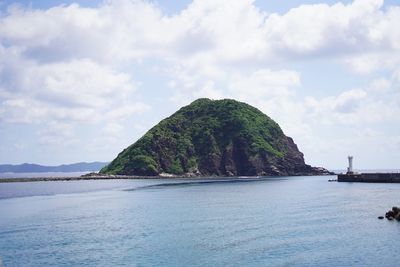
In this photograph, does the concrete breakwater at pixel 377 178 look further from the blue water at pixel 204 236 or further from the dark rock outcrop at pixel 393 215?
the dark rock outcrop at pixel 393 215

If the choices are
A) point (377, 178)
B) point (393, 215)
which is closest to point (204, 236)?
point (393, 215)

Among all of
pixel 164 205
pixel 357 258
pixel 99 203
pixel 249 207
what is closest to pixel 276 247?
pixel 357 258

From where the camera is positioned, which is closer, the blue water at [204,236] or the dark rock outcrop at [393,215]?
the blue water at [204,236]

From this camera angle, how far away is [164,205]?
109 m

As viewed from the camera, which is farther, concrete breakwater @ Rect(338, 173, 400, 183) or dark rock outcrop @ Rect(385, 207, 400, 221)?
concrete breakwater @ Rect(338, 173, 400, 183)

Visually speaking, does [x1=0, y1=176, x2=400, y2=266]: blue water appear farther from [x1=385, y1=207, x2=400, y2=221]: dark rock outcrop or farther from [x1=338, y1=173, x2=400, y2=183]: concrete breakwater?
[x1=338, y1=173, x2=400, y2=183]: concrete breakwater

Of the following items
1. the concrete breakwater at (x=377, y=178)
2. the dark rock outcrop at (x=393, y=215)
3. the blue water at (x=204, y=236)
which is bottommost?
the blue water at (x=204, y=236)

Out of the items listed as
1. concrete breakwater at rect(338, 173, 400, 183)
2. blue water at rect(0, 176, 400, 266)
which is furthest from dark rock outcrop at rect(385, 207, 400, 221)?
concrete breakwater at rect(338, 173, 400, 183)

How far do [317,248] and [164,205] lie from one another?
5987 cm

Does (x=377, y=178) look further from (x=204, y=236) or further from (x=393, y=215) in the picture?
(x=204, y=236)

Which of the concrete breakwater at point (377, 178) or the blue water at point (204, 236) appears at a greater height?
the concrete breakwater at point (377, 178)

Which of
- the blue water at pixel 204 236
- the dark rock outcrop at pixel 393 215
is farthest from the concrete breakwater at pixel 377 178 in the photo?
the dark rock outcrop at pixel 393 215

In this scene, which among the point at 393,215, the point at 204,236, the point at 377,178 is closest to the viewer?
the point at 204,236

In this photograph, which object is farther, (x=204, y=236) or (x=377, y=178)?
(x=377, y=178)
